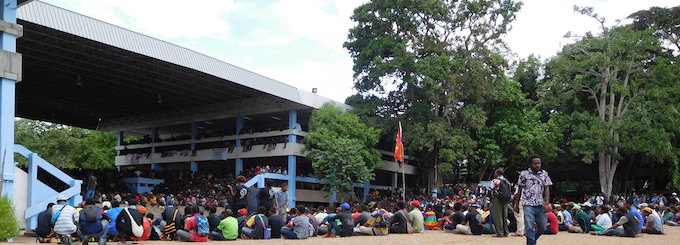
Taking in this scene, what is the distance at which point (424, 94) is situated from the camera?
30609 millimetres

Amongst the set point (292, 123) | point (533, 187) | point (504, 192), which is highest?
point (292, 123)

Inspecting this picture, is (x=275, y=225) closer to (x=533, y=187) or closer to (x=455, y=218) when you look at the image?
(x=455, y=218)

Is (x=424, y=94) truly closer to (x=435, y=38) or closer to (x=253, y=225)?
(x=435, y=38)

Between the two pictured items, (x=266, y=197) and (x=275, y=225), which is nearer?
(x=275, y=225)

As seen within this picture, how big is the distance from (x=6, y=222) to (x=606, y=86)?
28.8 metres

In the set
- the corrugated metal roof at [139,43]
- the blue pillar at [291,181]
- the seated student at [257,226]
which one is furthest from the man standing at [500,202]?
the blue pillar at [291,181]

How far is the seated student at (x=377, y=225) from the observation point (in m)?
14.3

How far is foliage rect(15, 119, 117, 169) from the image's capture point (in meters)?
41.8

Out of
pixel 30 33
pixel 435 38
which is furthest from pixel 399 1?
pixel 30 33

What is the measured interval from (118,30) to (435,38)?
50.4 feet

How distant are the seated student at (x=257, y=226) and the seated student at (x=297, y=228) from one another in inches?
16.9

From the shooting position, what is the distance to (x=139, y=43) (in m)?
21.8

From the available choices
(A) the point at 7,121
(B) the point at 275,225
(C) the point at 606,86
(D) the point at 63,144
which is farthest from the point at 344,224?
(D) the point at 63,144

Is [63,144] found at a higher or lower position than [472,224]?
higher
